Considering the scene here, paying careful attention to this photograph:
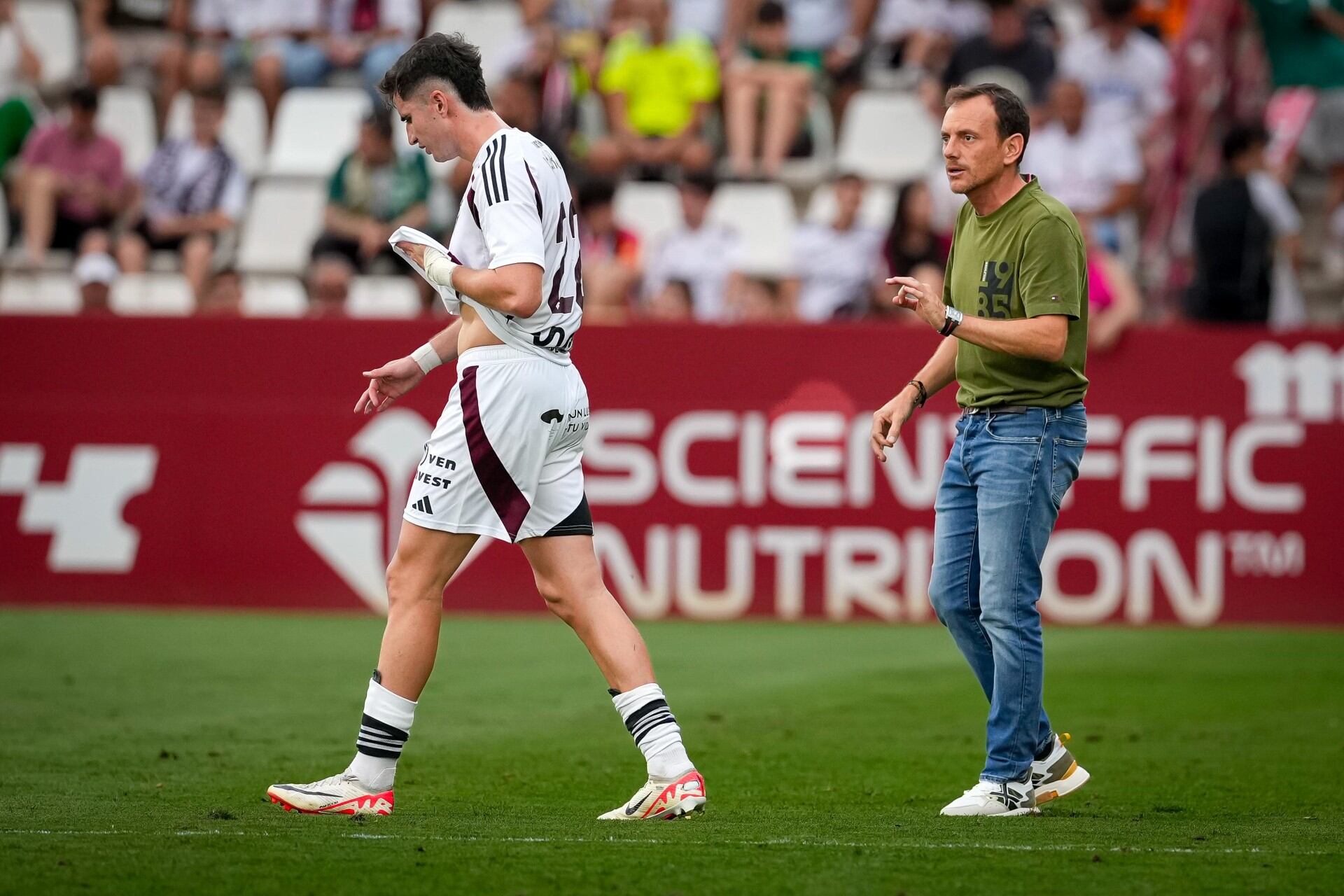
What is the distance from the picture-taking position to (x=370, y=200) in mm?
14445

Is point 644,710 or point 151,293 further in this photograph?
point 151,293

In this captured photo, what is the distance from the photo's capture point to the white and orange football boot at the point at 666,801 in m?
5.68

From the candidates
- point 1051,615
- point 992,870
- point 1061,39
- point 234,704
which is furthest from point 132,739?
point 1061,39

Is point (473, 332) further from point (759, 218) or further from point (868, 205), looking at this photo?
point (868, 205)

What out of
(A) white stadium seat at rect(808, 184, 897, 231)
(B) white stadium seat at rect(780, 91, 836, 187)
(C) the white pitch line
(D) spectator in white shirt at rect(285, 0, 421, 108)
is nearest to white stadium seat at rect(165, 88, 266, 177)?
(D) spectator in white shirt at rect(285, 0, 421, 108)

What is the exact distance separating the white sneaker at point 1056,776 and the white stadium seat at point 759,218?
908 centimetres

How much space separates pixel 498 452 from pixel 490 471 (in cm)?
6

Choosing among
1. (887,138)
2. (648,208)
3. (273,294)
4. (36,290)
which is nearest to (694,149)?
(648,208)

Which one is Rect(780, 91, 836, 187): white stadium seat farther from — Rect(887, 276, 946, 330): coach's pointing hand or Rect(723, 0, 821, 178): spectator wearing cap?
Rect(887, 276, 946, 330): coach's pointing hand

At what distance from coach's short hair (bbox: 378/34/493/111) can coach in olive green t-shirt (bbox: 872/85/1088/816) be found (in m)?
1.54

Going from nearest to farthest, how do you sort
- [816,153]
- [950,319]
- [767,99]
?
[950,319] < [767,99] < [816,153]

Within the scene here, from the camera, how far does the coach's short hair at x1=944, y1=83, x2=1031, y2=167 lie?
585 cm

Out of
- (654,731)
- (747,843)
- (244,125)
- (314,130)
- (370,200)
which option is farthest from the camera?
(244,125)

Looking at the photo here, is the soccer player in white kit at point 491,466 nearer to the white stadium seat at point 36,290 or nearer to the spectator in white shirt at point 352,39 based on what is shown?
the white stadium seat at point 36,290
